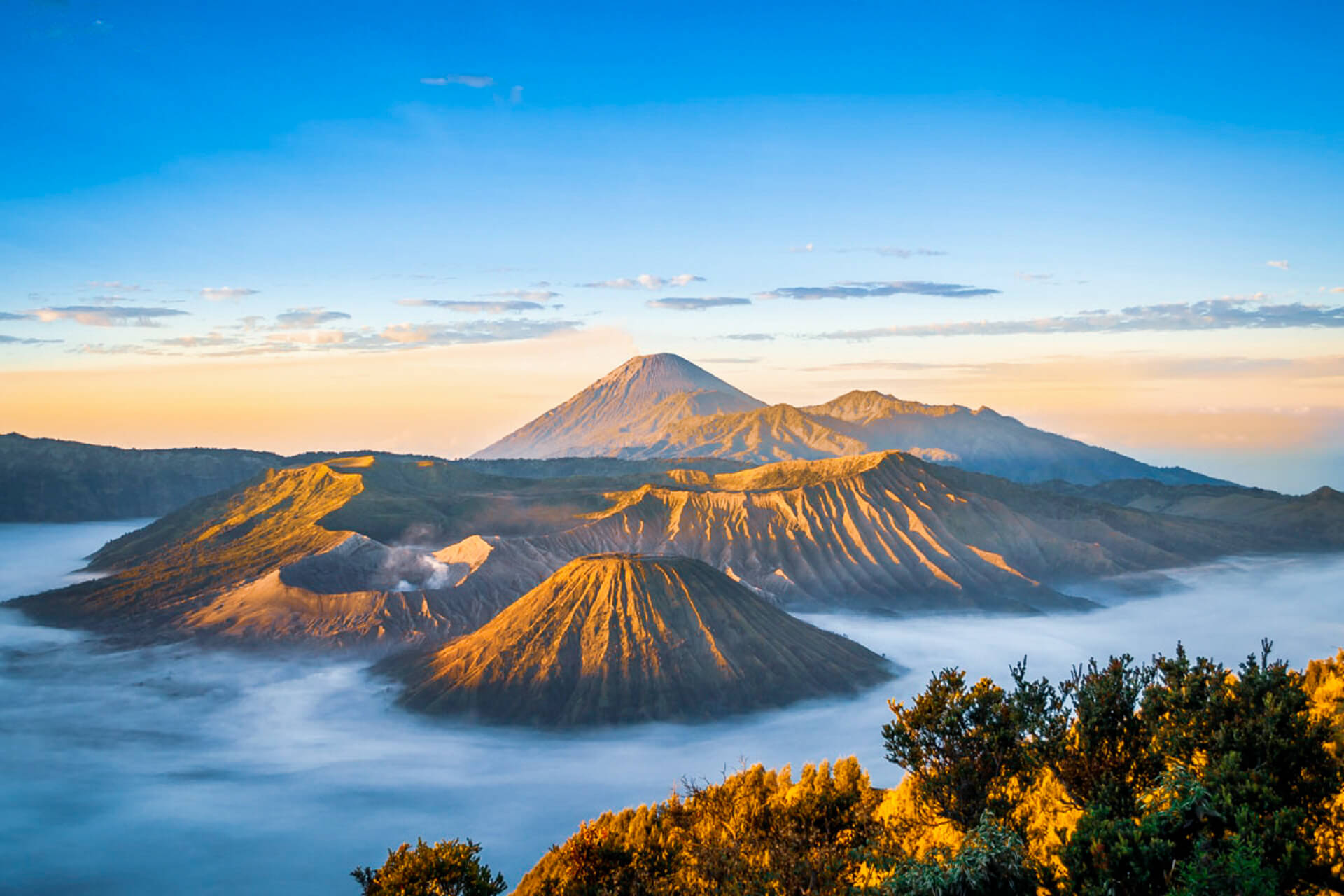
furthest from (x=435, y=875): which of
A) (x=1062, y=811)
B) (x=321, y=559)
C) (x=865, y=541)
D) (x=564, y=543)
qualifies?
(x=865, y=541)

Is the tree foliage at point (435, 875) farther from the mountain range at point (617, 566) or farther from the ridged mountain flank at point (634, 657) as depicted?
the mountain range at point (617, 566)

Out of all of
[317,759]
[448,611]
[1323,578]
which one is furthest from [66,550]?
[1323,578]

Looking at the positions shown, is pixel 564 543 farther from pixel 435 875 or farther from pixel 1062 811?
pixel 1062 811

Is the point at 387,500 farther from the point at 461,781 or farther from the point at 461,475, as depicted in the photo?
the point at 461,781

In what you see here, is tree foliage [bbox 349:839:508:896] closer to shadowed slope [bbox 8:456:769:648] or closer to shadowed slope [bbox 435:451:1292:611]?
shadowed slope [bbox 8:456:769:648]

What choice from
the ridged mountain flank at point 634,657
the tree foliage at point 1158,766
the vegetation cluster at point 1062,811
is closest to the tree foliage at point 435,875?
the vegetation cluster at point 1062,811

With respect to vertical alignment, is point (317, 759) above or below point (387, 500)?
below
